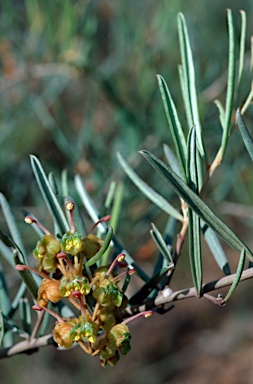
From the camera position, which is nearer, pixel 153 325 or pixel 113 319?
pixel 113 319

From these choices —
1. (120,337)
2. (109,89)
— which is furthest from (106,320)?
(109,89)

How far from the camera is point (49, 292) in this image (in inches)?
12.0

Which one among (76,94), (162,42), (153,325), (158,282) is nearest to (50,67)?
(162,42)

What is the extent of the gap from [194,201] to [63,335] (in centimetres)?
11

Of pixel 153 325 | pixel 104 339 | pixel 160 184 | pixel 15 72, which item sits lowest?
pixel 153 325

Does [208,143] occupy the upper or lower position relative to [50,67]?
lower

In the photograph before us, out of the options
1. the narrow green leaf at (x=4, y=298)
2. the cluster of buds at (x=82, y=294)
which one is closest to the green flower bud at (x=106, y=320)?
the cluster of buds at (x=82, y=294)

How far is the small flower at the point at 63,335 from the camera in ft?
0.99

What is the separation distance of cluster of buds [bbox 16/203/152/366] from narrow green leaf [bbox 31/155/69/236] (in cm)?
3

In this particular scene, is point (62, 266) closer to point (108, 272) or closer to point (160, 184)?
point (108, 272)

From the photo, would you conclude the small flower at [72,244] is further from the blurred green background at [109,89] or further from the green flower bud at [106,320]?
the blurred green background at [109,89]

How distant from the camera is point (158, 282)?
333mm

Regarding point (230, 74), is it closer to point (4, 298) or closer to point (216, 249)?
point (216, 249)

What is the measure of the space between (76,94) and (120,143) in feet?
1.85
